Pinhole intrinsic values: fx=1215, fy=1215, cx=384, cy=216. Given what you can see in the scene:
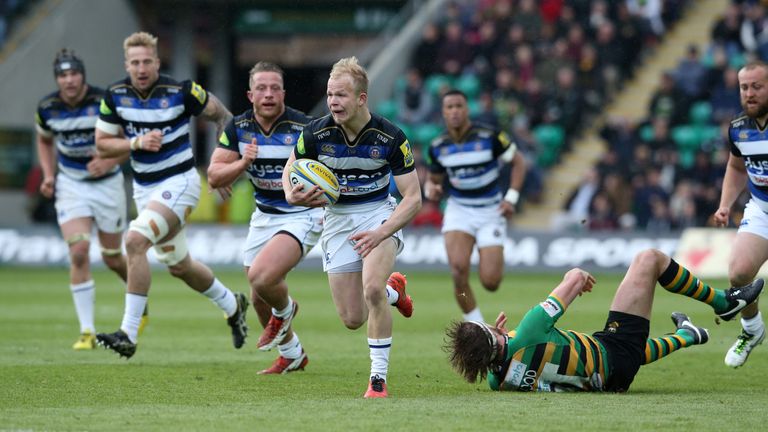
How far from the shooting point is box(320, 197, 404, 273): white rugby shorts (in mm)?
9055

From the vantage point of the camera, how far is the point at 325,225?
929cm

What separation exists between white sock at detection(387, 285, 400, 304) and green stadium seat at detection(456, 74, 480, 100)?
1868cm

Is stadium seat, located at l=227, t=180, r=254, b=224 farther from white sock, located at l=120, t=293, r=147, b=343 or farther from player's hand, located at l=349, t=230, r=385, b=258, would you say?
player's hand, located at l=349, t=230, r=385, b=258

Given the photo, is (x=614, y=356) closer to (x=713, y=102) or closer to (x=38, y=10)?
(x=713, y=102)

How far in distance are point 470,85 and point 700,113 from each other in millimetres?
5362

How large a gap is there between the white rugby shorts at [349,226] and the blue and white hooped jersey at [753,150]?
3.06 meters

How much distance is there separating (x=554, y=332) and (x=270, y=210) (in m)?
3.08

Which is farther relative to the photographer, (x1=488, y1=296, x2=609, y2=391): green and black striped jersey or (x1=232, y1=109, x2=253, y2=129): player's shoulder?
(x1=232, y1=109, x2=253, y2=129): player's shoulder

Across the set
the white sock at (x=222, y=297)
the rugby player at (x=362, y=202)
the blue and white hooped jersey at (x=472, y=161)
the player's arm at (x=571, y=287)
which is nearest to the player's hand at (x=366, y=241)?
the rugby player at (x=362, y=202)

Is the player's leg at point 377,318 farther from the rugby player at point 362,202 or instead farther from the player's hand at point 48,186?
the player's hand at point 48,186

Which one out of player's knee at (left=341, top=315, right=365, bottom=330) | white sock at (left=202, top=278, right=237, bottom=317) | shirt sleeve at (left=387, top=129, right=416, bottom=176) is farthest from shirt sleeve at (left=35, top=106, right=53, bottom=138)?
shirt sleeve at (left=387, top=129, right=416, bottom=176)

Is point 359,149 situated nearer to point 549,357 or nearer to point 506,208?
point 549,357

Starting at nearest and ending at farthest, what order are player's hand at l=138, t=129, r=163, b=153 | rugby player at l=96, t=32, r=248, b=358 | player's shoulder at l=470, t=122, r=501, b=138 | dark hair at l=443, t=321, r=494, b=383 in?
dark hair at l=443, t=321, r=494, b=383
player's hand at l=138, t=129, r=163, b=153
rugby player at l=96, t=32, r=248, b=358
player's shoulder at l=470, t=122, r=501, b=138

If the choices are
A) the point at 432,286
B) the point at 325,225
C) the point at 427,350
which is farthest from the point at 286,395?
the point at 432,286
